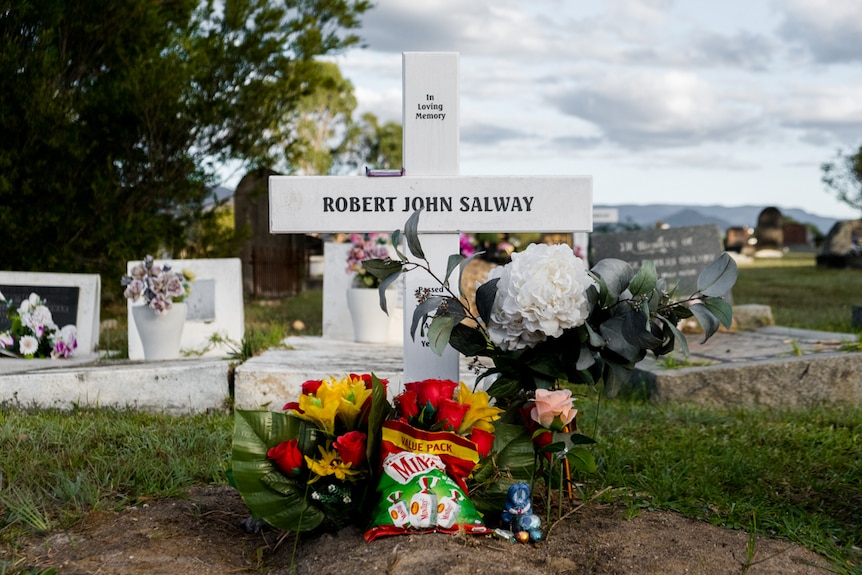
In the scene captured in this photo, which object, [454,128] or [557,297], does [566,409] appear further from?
[454,128]

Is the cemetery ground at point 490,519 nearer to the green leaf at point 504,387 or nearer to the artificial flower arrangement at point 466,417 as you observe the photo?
the artificial flower arrangement at point 466,417

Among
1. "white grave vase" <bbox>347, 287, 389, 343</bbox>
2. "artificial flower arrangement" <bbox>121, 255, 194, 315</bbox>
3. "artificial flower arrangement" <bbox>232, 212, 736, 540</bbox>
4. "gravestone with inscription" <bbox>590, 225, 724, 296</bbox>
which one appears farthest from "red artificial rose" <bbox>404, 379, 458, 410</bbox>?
"gravestone with inscription" <bbox>590, 225, 724, 296</bbox>

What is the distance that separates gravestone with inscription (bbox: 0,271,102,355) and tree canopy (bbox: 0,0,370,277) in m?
1.20

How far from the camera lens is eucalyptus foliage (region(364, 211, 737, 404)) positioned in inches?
104

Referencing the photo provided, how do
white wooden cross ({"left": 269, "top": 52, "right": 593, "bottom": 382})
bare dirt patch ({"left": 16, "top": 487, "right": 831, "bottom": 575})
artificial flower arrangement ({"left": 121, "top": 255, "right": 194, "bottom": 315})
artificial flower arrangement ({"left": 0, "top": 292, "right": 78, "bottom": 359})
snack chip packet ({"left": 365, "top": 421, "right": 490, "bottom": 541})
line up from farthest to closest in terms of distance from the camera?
artificial flower arrangement ({"left": 0, "top": 292, "right": 78, "bottom": 359}) → artificial flower arrangement ({"left": 121, "top": 255, "right": 194, "bottom": 315}) → white wooden cross ({"left": 269, "top": 52, "right": 593, "bottom": 382}) → snack chip packet ({"left": 365, "top": 421, "right": 490, "bottom": 541}) → bare dirt patch ({"left": 16, "top": 487, "right": 831, "bottom": 575})

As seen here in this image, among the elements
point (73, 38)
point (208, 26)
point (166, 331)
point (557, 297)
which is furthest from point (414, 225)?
point (208, 26)

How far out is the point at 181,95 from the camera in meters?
8.30

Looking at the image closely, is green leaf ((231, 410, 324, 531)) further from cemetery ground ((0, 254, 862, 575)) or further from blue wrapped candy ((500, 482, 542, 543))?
blue wrapped candy ((500, 482, 542, 543))

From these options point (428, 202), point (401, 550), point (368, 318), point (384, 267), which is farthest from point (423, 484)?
point (368, 318)

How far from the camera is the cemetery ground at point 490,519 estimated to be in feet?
8.01

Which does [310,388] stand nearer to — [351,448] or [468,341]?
[351,448]

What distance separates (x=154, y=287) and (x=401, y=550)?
377 centimetres

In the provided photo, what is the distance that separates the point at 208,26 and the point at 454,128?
22.3 ft

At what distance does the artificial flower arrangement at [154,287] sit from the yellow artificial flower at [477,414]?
11.4ft
